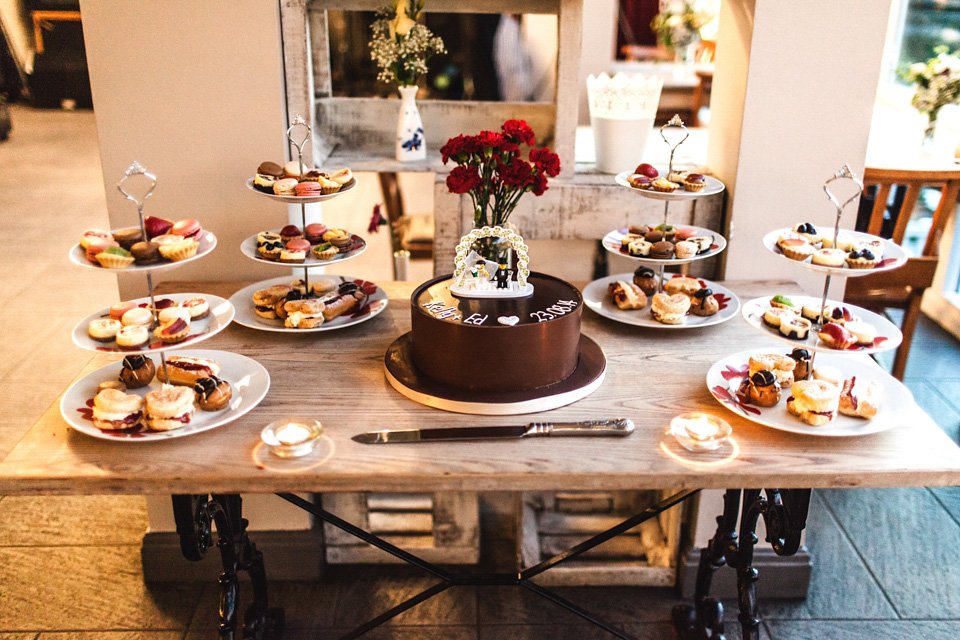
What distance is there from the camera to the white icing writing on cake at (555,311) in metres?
1.60

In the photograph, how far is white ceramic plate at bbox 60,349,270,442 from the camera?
4.66 ft

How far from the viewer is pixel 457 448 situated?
1.43m

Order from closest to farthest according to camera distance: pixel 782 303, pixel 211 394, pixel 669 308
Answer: pixel 211 394, pixel 782 303, pixel 669 308

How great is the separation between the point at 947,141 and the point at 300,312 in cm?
325

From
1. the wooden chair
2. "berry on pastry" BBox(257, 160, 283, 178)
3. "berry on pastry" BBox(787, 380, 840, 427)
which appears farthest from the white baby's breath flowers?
the wooden chair

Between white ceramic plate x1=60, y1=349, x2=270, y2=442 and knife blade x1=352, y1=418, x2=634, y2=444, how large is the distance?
9.5 inches

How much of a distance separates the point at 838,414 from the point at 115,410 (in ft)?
4.31

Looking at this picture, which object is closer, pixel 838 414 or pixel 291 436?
pixel 291 436

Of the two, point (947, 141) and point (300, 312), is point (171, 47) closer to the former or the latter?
point (300, 312)

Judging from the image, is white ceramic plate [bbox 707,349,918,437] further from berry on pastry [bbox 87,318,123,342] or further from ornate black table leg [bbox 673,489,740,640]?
berry on pastry [bbox 87,318,123,342]

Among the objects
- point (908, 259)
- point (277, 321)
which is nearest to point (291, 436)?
point (277, 321)

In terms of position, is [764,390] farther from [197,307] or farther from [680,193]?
[197,307]

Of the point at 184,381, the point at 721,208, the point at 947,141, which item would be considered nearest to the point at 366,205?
the point at 947,141

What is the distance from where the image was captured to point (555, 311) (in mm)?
1632
